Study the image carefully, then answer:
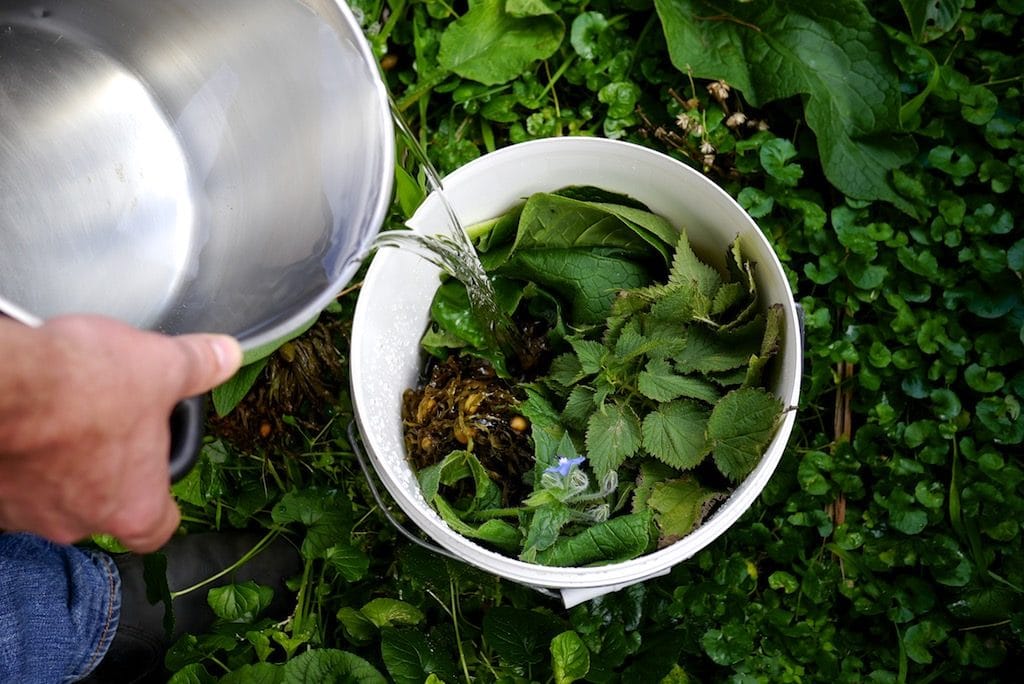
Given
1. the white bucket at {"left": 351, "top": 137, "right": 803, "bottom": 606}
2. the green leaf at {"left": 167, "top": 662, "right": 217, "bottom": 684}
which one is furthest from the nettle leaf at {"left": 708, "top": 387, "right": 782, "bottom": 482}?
the green leaf at {"left": 167, "top": 662, "right": 217, "bottom": 684}

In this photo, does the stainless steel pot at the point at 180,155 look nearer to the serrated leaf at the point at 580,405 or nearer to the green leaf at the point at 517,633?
the serrated leaf at the point at 580,405

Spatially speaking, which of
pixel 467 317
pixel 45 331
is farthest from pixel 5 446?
pixel 467 317

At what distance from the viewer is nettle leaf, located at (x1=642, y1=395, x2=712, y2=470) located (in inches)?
37.1

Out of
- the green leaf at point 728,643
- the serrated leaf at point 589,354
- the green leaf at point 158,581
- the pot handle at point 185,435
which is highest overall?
the pot handle at point 185,435

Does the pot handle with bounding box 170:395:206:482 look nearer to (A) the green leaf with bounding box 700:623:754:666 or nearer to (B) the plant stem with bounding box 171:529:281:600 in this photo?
(B) the plant stem with bounding box 171:529:281:600

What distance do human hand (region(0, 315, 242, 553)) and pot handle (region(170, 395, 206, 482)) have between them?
6 cm

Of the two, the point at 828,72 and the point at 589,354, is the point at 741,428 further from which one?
the point at 828,72

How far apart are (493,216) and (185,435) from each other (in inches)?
21.3

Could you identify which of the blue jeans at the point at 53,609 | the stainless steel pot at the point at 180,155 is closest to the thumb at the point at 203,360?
the stainless steel pot at the point at 180,155

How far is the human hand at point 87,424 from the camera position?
0.49 metres

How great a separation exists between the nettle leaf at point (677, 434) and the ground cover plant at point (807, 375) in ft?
0.80

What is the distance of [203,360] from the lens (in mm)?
568

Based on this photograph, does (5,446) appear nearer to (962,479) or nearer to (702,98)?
(702,98)

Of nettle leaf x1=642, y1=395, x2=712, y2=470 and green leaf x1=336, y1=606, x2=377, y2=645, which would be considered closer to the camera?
nettle leaf x1=642, y1=395, x2=712, y2=470
